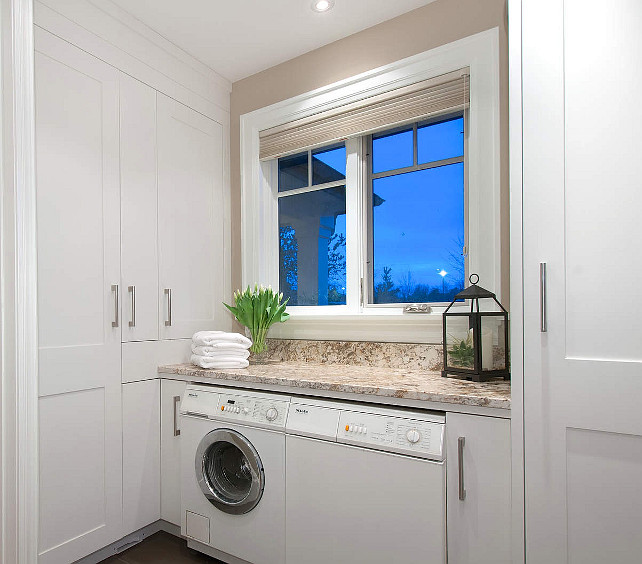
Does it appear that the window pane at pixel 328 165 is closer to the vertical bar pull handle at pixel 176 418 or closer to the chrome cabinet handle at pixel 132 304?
the chrome cabinet handle at pixel 132 304

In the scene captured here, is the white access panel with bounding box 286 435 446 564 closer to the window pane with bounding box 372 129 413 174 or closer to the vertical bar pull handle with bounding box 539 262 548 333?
→ the vertical bar pull handle with bounding box 539 262 548 333

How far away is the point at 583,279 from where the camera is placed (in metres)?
1.27

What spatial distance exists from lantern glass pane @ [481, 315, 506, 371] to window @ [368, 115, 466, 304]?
37 centimetres

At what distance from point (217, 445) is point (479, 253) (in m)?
1.47

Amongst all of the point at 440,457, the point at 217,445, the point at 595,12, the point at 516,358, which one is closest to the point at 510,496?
the point at 440,457

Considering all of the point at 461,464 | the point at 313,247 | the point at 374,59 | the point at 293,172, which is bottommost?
the point at 461,464

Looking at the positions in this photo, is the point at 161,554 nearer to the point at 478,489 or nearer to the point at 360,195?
the point at 478,489

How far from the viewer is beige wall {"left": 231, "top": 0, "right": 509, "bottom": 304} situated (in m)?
1.96

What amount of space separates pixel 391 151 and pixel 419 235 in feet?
1.65

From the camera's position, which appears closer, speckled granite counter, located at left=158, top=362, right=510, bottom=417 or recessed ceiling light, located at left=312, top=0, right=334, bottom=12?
speckled granite counter, located at left=158, top=362, right=510, bottom=417

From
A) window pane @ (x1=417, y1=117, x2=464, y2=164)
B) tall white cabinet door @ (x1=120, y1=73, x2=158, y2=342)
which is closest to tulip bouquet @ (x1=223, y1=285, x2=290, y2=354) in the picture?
tall white cabinet door @ (x1=120, y1=73, x2=158, y2=342)

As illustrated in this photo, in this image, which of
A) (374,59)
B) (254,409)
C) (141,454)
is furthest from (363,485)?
(374,59)

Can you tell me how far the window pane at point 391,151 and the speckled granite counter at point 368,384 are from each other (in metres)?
1.09

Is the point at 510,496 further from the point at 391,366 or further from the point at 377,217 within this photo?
the point at 377,217
